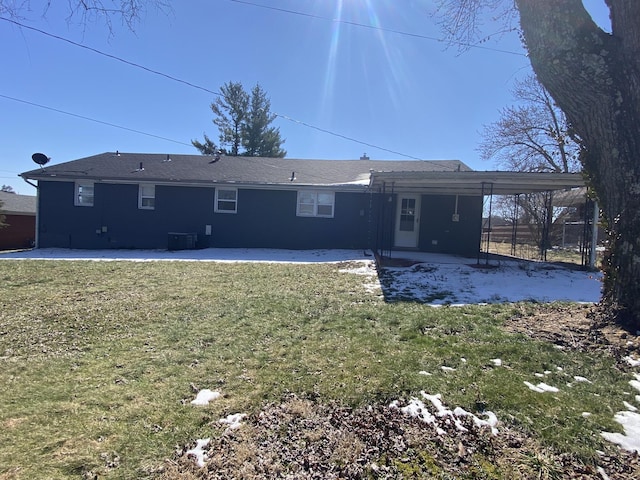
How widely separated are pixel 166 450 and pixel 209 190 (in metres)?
12.1

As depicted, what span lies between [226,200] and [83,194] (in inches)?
215

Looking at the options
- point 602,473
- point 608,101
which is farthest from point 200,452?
point 608,101

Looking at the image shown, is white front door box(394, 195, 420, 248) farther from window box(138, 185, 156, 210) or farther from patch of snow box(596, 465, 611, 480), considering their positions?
patch of snow box(596, 465, 611, 480)

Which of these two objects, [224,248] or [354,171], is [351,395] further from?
[354,171]

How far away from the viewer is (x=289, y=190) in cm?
1329

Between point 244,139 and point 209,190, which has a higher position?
point 244,139

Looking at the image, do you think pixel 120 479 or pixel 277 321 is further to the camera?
pixel 277 321

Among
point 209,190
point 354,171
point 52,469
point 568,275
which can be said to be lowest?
point 52,469

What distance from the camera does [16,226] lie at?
2158 centimetres

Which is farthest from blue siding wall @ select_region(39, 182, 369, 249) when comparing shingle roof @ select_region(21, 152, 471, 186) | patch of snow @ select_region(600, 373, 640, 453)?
patch of snow @ select_region(600, 373, 640, 453)

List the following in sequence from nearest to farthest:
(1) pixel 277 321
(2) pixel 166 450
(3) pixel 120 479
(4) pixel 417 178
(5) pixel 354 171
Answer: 1. (3) pixel 120 479
2. (2) pixel 166 450
3. (1) pixel 277 321
4. (4) pixel 417 178
5. (5) pixel 354 171

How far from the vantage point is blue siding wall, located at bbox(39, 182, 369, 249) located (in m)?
13.4

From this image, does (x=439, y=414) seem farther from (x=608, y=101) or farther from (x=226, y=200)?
(x=226, y=200)

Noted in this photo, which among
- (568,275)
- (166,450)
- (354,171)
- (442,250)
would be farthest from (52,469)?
(354,171)
